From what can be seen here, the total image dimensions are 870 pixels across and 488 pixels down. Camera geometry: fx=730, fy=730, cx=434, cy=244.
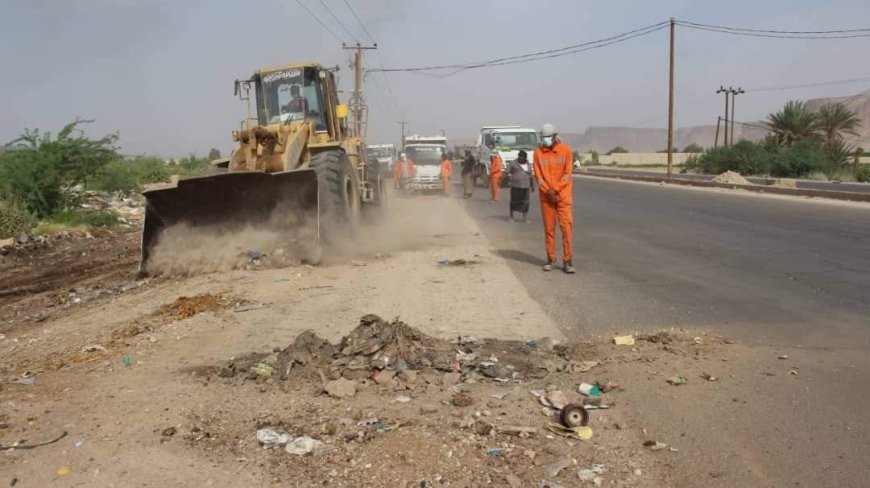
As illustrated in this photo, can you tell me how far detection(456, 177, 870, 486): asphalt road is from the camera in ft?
12.2

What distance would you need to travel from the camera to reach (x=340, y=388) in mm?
4586

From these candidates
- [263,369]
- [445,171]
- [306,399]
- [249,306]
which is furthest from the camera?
[445,171]

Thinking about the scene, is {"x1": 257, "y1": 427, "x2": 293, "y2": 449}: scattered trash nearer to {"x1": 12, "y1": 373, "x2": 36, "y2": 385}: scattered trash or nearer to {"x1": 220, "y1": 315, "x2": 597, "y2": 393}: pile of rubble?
{"x1": 220, "y1": 315, "x2": 597, "y2": 393}: pile of rubble

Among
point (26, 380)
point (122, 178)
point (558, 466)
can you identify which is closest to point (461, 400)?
point (558, 466)

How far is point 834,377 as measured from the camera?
4766 mm

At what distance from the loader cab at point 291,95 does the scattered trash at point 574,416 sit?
9.12 meters

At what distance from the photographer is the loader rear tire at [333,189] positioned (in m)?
10.5

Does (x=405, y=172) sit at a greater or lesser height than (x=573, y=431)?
greater

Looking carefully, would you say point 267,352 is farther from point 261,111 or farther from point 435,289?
point 261,111

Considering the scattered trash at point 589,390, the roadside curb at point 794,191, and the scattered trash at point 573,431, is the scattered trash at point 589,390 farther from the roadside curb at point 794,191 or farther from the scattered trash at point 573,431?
the roadside curb at point 794,191

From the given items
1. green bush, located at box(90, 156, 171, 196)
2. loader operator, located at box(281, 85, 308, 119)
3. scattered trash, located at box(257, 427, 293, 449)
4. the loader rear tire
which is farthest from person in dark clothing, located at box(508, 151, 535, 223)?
green bush, located at box(90, 156, 171, 196)

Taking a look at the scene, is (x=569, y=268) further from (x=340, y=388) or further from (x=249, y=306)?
(x=340, y=388)

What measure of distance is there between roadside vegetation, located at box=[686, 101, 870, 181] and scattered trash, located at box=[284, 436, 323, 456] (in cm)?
3945

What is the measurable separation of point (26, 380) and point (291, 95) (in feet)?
26.5
